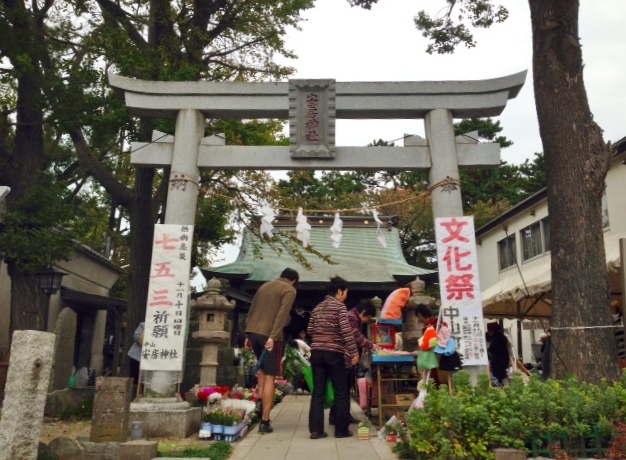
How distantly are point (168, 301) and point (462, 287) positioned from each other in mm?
4049

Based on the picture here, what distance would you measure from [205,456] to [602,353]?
14.6ft

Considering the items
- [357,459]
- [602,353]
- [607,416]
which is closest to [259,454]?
[357,459]

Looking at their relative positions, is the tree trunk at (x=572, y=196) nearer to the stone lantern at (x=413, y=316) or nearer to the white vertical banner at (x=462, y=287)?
the white vertical banner at (x=462, y=287)

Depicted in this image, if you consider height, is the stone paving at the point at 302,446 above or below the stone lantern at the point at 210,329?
below

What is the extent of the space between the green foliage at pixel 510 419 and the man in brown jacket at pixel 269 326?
2398mm

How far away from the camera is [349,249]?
2059cm

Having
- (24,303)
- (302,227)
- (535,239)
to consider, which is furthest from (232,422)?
(535,239)

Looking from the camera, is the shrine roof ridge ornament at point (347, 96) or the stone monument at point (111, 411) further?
the shrine roof ridge ornament at point (347, 96)

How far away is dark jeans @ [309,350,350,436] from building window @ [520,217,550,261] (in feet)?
48.4

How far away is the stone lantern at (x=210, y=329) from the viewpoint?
10.2 meters

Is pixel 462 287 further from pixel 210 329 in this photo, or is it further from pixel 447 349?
pixel 210 329

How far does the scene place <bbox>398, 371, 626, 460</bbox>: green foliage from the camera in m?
5.26

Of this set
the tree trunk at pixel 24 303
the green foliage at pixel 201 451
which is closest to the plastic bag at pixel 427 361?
the green foliage at pixel 201 451

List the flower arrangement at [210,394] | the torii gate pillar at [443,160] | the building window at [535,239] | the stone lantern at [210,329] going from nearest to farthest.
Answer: the flower arrangement at [210,394] → the torii gate pillar at [443,160] → the stone lantern at [210,329] → the building window at [535,239]
